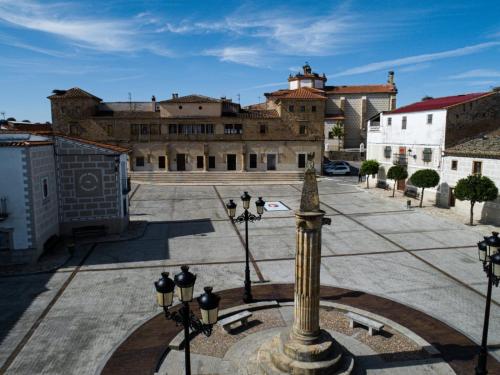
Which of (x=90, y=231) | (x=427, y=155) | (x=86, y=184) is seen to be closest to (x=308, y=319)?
(x=86, y=184)

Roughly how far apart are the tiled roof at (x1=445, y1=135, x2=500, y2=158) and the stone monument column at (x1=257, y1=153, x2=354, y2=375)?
63.5 feet

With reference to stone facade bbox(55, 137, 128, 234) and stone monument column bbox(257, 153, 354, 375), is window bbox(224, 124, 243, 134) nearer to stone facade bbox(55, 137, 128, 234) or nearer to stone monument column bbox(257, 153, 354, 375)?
stone facade bbox(55, 137, 128, 234)

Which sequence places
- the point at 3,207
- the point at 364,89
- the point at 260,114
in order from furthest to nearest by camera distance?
the point at 364,89, the point at 260,114, the point at 3,207

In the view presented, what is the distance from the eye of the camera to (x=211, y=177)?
1668 inches

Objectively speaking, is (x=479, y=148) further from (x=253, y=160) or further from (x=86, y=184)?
(x=253, y=160)

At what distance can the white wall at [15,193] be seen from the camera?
632 inches

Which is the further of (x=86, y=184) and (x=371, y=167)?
(x=371, y=167)

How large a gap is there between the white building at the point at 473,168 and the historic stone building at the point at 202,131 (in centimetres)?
1818

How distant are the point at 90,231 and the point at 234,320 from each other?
41.7 feet

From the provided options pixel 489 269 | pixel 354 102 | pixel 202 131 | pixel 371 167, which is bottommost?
pixel 489 269

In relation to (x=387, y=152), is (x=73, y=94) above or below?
above

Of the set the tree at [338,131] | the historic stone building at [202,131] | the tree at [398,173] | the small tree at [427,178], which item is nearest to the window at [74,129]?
the historic stone building at [202,131]

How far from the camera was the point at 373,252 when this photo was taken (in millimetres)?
18125

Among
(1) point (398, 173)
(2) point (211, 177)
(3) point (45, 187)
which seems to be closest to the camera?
(3) point (45, 187)
